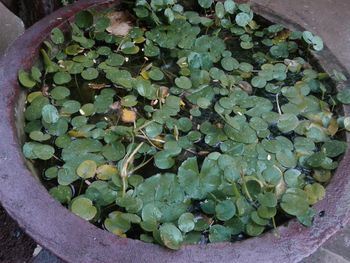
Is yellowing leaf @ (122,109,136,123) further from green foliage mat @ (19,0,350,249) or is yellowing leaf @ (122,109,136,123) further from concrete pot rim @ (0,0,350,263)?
concrete pot rim @ (0,0,350,263)

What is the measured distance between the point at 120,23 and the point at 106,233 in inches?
28.0

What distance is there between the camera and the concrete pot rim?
73 cm

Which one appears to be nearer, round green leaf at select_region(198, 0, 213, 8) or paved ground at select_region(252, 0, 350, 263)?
round green leaf at select_region(198, 0, 213, 8)

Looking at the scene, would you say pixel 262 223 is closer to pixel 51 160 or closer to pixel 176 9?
pixel 51 160

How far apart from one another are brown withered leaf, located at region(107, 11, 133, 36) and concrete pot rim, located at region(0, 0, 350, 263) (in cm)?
48

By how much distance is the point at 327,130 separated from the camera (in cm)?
103

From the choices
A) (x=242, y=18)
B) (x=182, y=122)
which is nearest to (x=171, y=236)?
(x=182, y=122)

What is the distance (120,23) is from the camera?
128 centimetres

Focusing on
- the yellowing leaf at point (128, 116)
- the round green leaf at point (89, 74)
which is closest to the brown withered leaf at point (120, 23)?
the round green leaf at point (89, 74)

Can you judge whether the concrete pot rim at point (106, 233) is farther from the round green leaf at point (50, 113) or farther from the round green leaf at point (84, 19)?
the round green leaf at point (84, 19)

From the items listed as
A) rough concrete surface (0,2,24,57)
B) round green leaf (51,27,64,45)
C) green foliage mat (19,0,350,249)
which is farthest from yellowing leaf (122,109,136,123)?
rough concrete surface (0,2,24,57)

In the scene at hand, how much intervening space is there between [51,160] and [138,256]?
12.8 inches

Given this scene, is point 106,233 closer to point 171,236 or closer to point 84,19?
point 171,236

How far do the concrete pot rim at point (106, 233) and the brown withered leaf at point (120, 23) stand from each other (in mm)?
484
